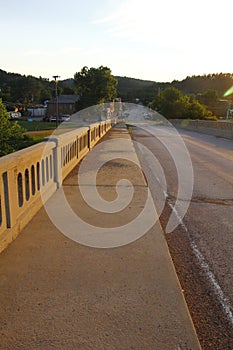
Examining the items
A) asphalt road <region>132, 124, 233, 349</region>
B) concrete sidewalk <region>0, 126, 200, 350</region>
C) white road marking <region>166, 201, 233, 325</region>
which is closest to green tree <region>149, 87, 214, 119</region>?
asphalt road <region>132, 124, 233, 349</region>

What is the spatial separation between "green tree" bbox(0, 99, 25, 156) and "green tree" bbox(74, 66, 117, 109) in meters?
48.4

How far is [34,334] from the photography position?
227 centimetres

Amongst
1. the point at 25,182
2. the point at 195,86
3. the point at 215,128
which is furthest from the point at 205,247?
the point at 195,86

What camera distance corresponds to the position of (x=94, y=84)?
55.8 m

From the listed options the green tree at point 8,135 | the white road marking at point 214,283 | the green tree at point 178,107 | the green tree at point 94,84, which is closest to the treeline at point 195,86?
the green tree at point 178,107

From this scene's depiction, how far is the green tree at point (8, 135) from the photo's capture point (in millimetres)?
7792

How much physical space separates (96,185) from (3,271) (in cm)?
420

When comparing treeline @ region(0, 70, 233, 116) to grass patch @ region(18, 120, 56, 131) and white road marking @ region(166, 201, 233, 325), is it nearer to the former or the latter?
grass patch @ region(18, 120, 56, 131)

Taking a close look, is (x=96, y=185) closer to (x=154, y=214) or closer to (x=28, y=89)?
(x=154, y=214)

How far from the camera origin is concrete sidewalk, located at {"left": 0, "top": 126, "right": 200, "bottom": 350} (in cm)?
225

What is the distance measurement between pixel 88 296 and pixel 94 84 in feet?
185

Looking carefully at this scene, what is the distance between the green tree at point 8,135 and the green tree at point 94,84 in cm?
4844

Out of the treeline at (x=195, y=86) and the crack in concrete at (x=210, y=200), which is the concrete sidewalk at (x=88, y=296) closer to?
the crack in concrete at (x=210, y=200)

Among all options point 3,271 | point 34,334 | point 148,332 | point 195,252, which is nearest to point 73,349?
point 34,334
